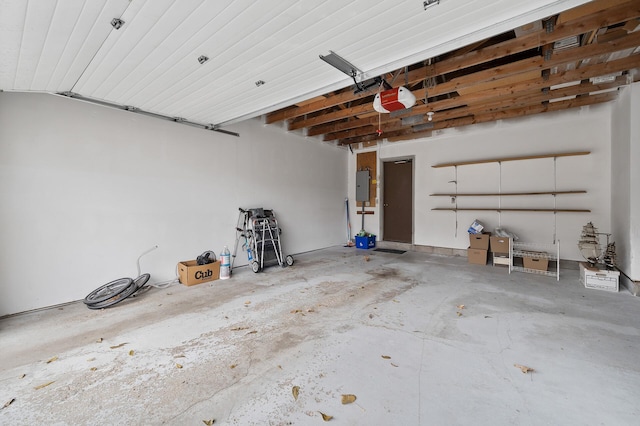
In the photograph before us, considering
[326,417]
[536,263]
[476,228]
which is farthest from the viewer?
[476,228]

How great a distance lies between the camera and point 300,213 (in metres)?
6.48

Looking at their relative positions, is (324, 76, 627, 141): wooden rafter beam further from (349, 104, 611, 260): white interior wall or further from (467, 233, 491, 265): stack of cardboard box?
(467, 233, 491, 265): stack of cardboard box

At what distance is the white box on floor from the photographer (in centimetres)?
370

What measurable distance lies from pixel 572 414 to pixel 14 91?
18.0ft

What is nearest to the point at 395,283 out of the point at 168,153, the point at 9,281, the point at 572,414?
the point at 572,414

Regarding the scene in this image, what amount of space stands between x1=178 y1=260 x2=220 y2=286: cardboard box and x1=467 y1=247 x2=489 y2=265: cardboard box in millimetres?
5004

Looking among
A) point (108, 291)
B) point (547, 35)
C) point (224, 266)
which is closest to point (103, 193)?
point (108, 291)

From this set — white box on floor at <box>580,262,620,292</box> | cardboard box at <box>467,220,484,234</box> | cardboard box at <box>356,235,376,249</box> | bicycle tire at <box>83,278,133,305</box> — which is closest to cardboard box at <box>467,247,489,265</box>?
cardboard box at <box>467,220,484,234</box>

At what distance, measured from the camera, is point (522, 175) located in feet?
18.1

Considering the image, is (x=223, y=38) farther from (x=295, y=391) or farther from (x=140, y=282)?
(x=140, y=282)

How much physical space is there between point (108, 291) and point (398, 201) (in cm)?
659

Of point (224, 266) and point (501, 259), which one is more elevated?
point (224, 266)

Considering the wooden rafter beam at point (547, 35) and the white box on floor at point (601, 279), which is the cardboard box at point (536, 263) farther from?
the wooden rafter beam at point (547, 35)

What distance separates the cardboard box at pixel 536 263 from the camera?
184 inches
